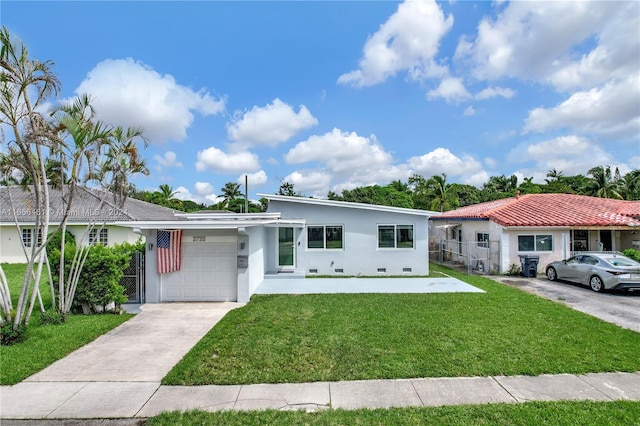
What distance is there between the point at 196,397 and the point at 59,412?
1.74 m

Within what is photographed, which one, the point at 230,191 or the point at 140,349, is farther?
the point at 230,191

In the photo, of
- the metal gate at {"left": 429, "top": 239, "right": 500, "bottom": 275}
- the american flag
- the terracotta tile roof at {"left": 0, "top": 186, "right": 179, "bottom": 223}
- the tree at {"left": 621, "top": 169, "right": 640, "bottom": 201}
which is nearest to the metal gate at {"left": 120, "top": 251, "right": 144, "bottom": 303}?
the american flag

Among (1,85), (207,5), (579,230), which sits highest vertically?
(207,5)

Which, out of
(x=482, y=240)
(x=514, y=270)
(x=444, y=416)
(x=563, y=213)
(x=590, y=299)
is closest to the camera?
(x=444, y=416)

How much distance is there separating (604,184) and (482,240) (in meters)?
30.8

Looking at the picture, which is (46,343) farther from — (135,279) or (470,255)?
(470,255)

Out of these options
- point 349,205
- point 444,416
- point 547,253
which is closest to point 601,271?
point 547,253

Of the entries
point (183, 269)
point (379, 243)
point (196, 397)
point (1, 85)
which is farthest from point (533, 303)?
point (1, 85)

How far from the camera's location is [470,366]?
5562 millimetres

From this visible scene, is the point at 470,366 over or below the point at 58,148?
below

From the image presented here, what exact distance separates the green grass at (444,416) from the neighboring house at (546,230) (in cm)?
1240

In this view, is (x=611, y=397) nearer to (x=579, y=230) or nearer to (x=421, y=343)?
(x=421, y=343)

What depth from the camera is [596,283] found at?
39.9 ft

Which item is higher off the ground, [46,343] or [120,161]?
[120,161]
